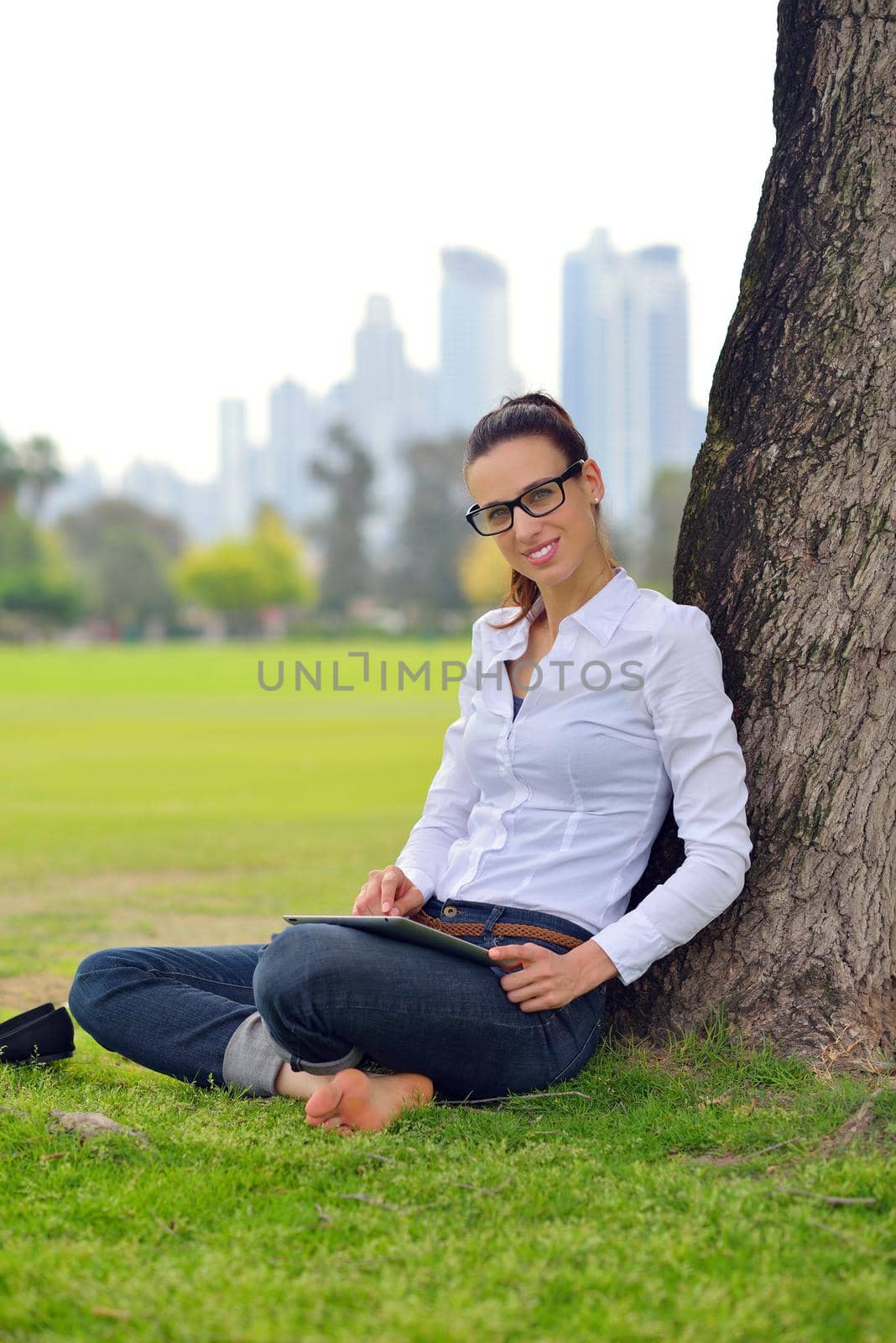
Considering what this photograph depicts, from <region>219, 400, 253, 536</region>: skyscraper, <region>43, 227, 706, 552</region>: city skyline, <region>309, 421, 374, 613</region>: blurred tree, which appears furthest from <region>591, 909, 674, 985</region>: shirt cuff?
<region>219, 400, 253, 536</region>: skyscraper

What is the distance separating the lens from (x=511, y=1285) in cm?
193

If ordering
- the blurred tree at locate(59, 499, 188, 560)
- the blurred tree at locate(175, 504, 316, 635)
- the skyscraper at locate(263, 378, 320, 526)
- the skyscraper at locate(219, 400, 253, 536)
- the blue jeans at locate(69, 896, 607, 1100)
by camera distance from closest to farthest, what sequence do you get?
the blue jeans at locate(69, 896, 607, 1100) → the blurred tree at locate(175, 504, 316, 635) → the blurred tree at locate(59, 499, 188, 560) → the skyscraper at locate(263, 378, 320, 526) → the skyscraper at locate(219, 400, 253, 536)

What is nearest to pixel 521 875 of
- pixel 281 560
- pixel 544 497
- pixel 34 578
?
pixel 544 497

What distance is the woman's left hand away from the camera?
2643 mm

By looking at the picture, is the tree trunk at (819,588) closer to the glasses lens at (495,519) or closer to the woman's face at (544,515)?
the woman's face at (544,515)

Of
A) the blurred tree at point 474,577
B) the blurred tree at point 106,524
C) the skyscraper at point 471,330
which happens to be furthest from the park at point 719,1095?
the skyscraper at point 471,330

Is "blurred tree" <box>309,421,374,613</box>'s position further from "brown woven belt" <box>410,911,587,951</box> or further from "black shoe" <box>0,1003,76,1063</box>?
"brown woven belt" <box>410,911,587,951</box>

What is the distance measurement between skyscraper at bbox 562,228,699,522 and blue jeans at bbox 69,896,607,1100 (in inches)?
4815

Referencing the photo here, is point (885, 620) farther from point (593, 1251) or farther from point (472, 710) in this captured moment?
point (593, 1251)

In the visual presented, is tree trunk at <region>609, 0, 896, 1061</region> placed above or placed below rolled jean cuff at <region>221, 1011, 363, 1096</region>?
above

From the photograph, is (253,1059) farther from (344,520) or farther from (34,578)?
(344,520)

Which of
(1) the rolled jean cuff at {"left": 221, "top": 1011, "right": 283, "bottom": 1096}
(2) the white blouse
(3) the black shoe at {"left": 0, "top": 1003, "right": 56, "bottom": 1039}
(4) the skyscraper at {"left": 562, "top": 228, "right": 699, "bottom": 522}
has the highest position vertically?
→ (4) the skyscraper at {"left": 562, "top": 228, "right": 699, "bottom": 522}

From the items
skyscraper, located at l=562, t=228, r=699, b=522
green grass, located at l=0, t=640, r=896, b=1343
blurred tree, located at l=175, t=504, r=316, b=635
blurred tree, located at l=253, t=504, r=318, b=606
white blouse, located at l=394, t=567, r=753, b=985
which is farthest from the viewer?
skyscraper, located at l=562, t=228, r=699, b=522

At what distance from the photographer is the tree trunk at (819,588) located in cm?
287
